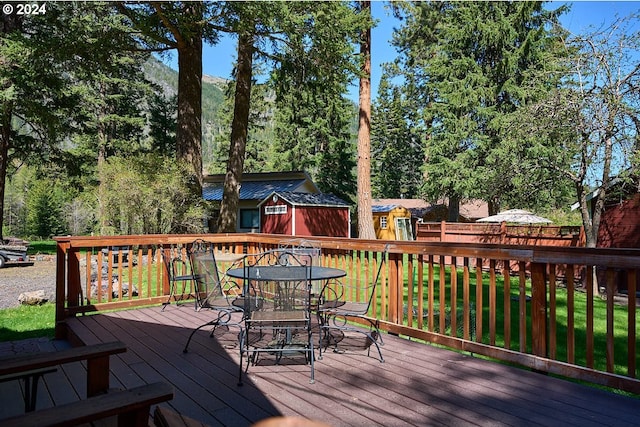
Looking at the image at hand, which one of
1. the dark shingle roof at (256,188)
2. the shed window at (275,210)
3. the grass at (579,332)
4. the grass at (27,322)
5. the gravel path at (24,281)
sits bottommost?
the grass at (579,332)

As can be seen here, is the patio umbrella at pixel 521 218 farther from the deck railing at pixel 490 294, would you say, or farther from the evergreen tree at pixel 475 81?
the deck railing at pixel 490 294

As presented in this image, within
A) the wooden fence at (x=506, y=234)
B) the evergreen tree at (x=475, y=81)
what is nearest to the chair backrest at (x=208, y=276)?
the wooden fence at (x=506, y=234)

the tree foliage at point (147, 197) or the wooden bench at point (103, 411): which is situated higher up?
the tree foliage at point (147, 197)

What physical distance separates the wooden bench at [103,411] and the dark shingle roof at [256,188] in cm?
1890

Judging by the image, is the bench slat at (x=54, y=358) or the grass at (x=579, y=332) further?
the grass at (x=579, y=332)

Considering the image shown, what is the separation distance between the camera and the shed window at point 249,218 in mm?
20725

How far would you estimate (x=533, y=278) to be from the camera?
3139 mm

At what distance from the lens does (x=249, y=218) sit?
21094 mm

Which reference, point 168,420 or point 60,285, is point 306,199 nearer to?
point 60,285

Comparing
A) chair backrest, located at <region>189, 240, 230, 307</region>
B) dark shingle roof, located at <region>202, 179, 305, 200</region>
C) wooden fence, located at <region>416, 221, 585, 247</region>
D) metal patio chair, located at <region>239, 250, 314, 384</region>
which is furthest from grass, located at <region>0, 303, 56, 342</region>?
dark shingle roof, located at <region>202, 179, 305, 200</region>

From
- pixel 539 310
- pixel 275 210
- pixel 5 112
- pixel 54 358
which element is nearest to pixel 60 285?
pixel 54 358

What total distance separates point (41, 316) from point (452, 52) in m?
20.2

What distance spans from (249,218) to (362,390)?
61.4ft

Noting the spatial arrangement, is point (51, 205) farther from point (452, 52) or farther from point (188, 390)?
point (188, 390)
